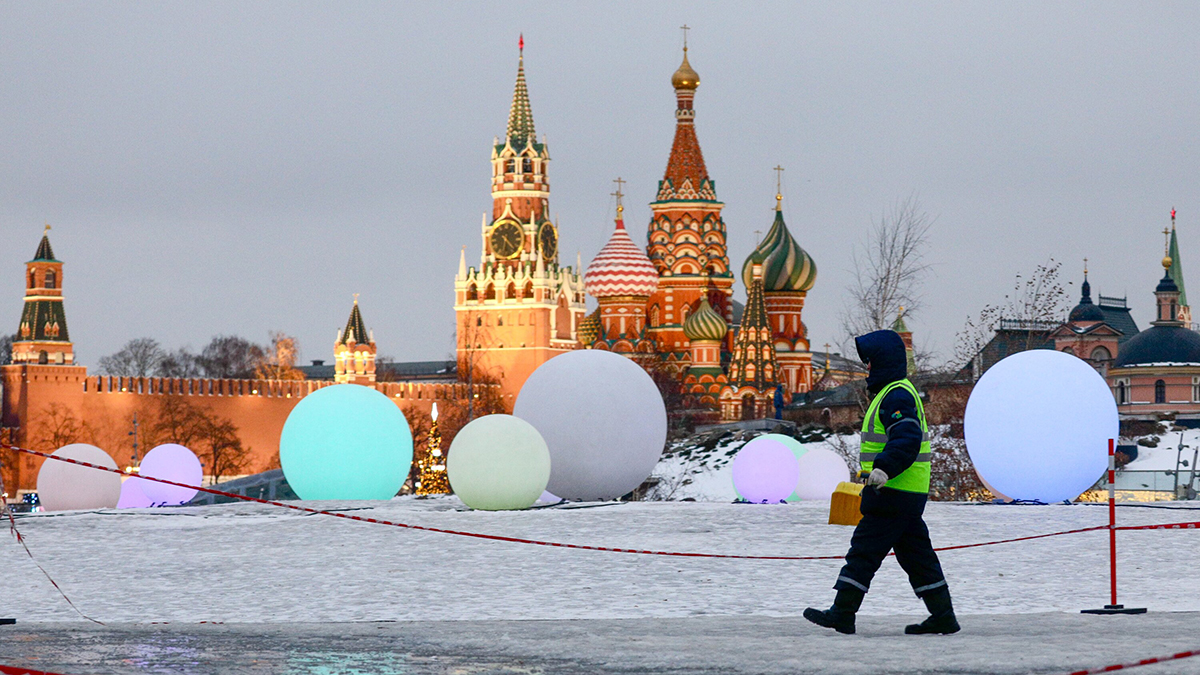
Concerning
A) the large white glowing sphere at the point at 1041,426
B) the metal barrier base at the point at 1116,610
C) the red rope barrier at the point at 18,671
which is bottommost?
the metal barrier base at the point at 1116,610

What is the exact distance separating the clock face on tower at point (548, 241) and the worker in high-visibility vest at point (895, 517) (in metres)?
109

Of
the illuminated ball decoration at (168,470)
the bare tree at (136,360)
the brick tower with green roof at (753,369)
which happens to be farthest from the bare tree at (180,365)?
the illuminated ball decoration at (168,470)

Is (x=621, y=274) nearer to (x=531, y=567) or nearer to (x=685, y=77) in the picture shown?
(x=685, y=77)

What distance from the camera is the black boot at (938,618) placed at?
8031mm

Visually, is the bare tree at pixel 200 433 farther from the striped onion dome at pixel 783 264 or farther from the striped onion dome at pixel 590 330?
the striped onion dome at pixel 783 264

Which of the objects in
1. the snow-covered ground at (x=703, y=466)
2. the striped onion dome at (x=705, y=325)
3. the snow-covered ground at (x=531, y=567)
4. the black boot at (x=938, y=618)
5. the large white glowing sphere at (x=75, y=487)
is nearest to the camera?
the black boot at (x=938, y=618)

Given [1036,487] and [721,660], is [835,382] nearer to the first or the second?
[1036,487]

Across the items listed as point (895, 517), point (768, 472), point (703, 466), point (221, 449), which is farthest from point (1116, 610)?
point (221, 449)

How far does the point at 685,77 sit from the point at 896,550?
88.6 metres

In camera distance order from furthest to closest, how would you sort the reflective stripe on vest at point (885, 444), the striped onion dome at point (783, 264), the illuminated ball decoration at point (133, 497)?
the striped onion dome at point (783, 264) < the illuminated ball decoration at point (133, 497) < the reflective stripe on vest at point (885, 444)

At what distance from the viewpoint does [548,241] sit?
118938 mm

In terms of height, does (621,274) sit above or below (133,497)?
above

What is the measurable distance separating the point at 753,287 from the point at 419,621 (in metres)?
78.2

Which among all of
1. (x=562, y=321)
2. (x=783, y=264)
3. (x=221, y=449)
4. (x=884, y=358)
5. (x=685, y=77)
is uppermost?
(x=685, y=77)
